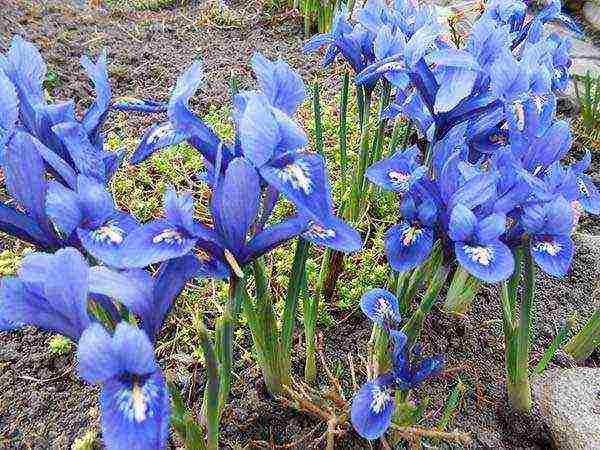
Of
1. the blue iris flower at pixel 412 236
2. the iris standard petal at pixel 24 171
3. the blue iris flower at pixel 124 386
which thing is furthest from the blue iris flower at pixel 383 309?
the iris standard petal at pixel 24 171

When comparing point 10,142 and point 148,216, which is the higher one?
point 10,142

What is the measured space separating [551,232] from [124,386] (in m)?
1.06

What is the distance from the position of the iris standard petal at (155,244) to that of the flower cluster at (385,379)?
0.60m

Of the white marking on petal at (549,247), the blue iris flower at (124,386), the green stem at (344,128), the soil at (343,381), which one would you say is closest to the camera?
the blue iris flower at (124,386)

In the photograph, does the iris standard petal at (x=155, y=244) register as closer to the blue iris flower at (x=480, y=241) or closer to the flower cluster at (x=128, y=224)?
the flower cluster at (x=128, y=224)

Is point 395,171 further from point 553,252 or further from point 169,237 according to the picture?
point 169,237

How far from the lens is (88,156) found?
1.34m

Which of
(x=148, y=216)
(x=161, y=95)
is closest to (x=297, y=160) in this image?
(x=148, y=216)

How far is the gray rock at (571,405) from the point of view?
1.86 meters

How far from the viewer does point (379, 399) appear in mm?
1587

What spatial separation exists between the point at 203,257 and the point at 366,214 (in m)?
1.45

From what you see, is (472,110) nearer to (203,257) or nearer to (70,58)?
(203,257)

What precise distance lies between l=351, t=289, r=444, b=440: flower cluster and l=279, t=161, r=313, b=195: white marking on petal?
0.50 metres

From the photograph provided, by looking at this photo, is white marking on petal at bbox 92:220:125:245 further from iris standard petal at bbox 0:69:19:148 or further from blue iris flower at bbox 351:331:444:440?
blue iris flower at bbox 351:331:444:440
